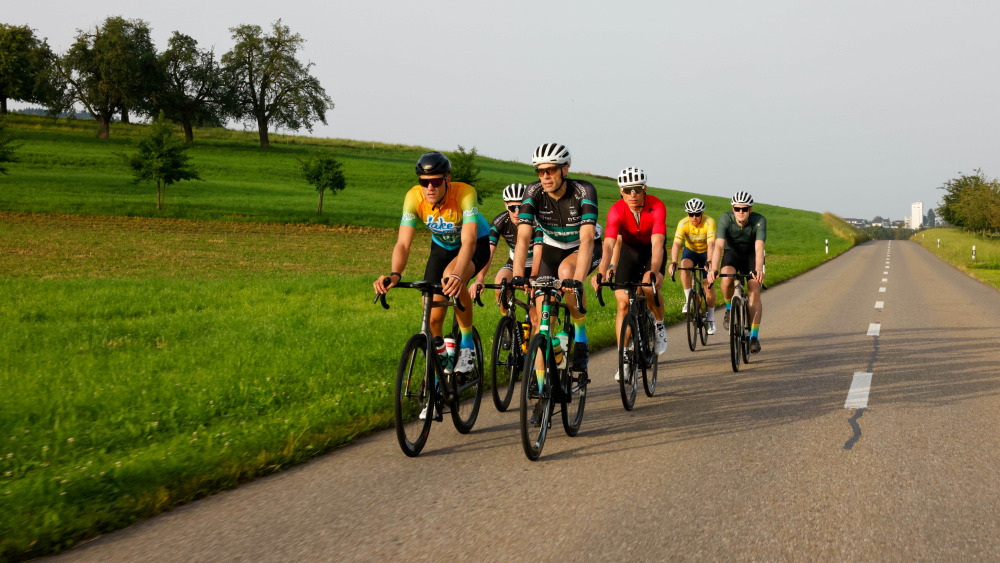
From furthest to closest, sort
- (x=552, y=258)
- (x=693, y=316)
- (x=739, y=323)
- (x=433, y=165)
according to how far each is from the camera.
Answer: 1. (x=693, y=316)
2. (x=739, y=323)
3. (x=552, y=258)
4. (x=433, y=165)

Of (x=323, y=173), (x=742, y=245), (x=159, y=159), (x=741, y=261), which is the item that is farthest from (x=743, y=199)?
(x=323, y=173)

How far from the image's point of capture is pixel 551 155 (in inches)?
223

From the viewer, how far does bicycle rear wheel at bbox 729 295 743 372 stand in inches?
318

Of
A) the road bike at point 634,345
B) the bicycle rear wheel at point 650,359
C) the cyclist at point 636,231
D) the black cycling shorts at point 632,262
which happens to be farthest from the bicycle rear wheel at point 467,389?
the black cycling shorts at point 632,262

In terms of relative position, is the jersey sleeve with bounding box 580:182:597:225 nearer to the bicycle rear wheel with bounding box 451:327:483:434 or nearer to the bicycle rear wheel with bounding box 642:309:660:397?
the bicycle rear wheel with bounding box 451:327:483:434

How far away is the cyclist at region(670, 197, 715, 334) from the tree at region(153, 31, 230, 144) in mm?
68211

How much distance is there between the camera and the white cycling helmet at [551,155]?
5.64m

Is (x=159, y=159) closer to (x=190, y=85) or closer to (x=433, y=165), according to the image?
(x=190, y=85)

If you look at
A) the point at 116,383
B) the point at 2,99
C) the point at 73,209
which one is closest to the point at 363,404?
the point at 116,383

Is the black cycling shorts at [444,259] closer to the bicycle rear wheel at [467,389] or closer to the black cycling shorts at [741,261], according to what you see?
the bicycle rear wheel at [467,389]

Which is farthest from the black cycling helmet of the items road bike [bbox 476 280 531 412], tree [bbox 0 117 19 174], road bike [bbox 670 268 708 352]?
tree [bbox 0 117 19 174]

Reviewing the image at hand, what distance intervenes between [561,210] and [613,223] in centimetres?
141

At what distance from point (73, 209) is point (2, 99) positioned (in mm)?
44997

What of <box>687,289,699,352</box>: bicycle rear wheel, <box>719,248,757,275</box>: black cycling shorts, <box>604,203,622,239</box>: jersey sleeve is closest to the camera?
<box>604,203,622,239</box>: jersey sleeve
